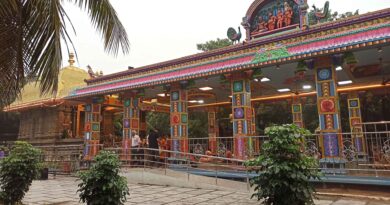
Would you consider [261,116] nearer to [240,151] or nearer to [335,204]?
[240,151]

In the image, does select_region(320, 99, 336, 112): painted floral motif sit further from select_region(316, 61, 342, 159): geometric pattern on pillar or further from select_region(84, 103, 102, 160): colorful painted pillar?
select_region(84, 103, 102, 160): colorful painted pillar

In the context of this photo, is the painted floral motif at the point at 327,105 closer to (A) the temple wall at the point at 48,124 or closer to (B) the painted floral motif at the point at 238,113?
(B) the painted floral motif at the point at 238,113

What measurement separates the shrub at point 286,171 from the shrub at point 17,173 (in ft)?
16.5

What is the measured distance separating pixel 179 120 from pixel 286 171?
923cm

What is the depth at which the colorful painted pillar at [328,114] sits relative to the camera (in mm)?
9531

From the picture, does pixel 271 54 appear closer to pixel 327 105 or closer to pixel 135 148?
pixel 327 105

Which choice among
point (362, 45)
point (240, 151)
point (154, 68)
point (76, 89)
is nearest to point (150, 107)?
point (76, 89)

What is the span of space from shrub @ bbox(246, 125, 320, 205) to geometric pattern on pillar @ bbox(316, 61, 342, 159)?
17.8 feet

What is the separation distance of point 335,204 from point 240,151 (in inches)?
195

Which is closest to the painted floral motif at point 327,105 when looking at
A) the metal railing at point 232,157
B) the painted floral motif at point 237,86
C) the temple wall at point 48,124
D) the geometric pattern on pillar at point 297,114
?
the metal railing at point 232,157

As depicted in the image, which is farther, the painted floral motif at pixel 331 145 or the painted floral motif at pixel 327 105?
the painted floral motif at pixel 327 105

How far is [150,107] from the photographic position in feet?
66.4

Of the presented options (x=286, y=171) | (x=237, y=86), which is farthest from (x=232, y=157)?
(x=286, y=171)

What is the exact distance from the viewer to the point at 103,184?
17.2 ft
